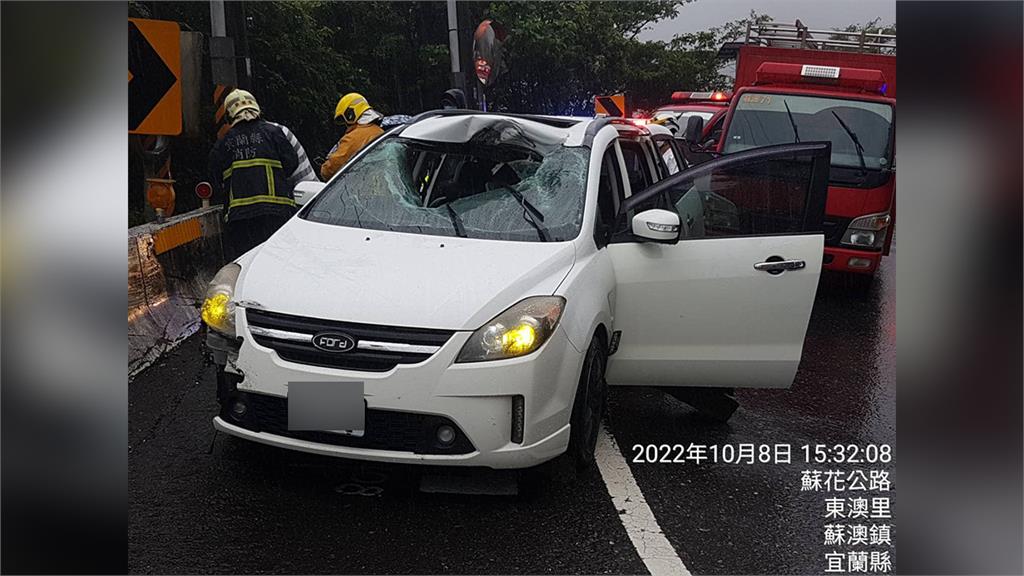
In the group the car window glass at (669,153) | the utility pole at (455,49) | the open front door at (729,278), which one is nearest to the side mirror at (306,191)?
the open front door at (729,278)

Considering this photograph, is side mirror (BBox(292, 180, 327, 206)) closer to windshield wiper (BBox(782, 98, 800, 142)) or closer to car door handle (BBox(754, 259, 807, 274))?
car door handle (BBox(754, 259, 807, 274))

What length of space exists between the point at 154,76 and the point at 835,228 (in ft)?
17.5

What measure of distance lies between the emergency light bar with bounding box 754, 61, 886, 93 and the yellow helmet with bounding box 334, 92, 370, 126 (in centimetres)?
466

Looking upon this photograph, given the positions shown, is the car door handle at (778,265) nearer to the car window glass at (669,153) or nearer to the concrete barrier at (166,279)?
the car window glass at (669,153)

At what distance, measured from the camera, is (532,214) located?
4.59 meters

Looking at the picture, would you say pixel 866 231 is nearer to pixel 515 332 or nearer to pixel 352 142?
pixel 352 142

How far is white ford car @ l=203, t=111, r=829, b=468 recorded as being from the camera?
3.60m

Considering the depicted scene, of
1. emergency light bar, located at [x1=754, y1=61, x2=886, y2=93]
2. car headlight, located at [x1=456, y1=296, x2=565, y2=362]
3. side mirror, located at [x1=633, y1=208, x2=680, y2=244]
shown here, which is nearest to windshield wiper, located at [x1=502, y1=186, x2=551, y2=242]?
side mirror, located at [x1=633, y1=208, x2=680, y2=244]

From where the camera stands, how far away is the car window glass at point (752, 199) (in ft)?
15.4

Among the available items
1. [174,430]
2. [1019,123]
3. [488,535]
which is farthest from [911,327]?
[174,430]

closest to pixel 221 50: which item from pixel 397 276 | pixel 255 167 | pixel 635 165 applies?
pixel 255 167

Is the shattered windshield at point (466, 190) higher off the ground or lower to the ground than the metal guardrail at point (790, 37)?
lower

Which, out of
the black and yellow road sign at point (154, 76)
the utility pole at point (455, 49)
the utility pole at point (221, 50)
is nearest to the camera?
the black and yellow road sign at point (154, 76)

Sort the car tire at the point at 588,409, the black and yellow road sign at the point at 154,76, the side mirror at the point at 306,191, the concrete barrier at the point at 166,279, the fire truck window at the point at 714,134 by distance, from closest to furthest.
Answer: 1. the car tire at the point at 588,409
2. the black and yellow road sign at the point at 154,76
3. the side mirror at the point at 306,191
4. the concrete barrier at the point at 166,279
5. the fire truck window at the point at 714,134
